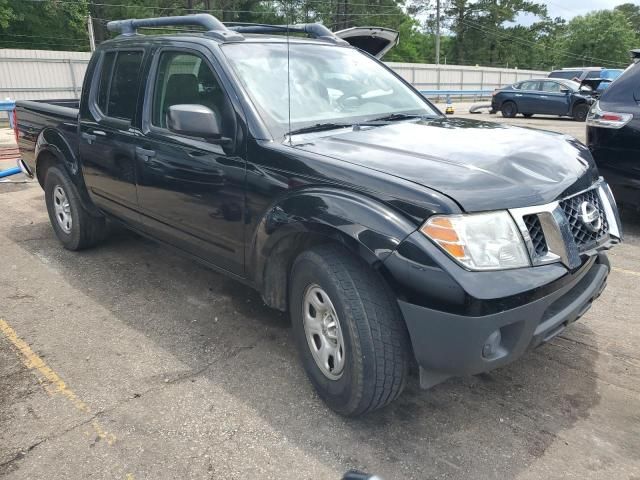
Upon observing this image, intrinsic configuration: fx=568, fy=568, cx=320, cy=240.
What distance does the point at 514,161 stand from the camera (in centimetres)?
271

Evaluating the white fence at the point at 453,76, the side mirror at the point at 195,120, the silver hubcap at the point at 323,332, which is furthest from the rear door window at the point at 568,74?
the silver hubcap at the point at 323,332

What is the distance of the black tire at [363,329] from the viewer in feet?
8.23

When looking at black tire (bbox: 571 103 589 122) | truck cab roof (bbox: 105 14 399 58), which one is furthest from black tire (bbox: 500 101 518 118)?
truck cab roof (bbox: 105 14 399 58)

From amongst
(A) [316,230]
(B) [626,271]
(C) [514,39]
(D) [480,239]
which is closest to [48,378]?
(A) [316,230]

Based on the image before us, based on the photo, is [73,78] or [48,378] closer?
[48,378]

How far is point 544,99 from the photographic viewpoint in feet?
67.1

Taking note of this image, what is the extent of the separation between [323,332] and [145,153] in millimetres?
1902

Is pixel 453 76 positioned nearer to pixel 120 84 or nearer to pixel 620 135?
pixel 620 135

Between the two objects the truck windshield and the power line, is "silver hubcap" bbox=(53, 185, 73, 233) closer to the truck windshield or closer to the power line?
the truck windshield

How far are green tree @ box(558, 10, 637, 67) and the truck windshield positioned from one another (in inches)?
3056

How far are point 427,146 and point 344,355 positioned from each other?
1.14 metres

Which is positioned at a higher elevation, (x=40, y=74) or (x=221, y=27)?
(x=221, y=27)

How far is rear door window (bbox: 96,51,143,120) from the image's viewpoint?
4.12 metres

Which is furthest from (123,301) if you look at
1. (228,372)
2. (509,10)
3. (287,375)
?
(509,10)
